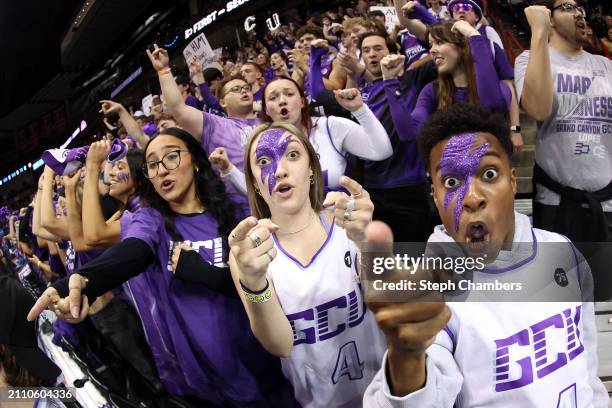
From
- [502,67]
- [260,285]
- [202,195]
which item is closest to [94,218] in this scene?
[202,195]

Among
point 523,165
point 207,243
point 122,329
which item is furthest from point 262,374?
point 523,165

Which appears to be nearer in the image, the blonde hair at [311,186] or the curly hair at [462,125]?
the curly hair at [462,125]

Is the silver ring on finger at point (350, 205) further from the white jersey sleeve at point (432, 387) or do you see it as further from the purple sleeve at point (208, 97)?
the purple sleeve at point (208, 97)

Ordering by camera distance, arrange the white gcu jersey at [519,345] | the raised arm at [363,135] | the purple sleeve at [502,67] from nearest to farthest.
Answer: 1. the white gcu jersey at [519,345]
2. the raised arm at [363,135]
3. the purple sleeve at [502,67]

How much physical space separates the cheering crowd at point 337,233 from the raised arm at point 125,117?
0.43m

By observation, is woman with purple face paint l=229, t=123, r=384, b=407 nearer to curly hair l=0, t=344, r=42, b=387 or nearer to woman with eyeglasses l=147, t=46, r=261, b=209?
curly hair l=0, t=344, r=42, b=387

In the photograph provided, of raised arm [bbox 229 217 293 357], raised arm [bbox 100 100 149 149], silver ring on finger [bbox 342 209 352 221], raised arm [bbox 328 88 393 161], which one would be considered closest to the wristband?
raised arm [bbox 229 217 293 357]

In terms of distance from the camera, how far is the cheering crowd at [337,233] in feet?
4.25

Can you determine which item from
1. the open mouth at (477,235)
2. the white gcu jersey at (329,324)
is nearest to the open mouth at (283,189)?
the white gcu jersey at (329,324)

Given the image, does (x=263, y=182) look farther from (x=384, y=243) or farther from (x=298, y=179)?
(x=384, y=243)

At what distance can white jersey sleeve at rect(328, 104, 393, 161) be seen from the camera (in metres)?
2.38

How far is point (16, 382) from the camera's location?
1.83 metres

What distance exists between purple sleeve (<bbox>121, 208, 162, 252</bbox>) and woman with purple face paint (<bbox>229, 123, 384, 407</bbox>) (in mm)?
478


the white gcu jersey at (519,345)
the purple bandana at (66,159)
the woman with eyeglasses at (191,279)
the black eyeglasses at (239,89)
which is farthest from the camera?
the black eyeglasses at (239,89)
